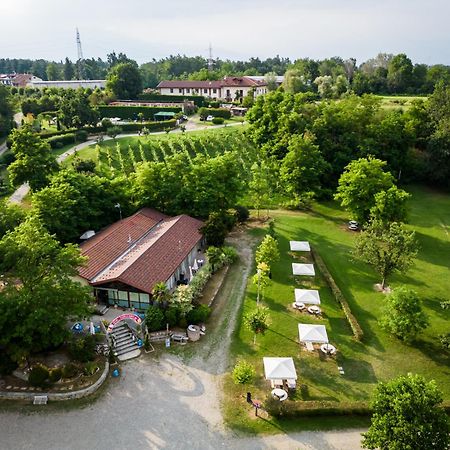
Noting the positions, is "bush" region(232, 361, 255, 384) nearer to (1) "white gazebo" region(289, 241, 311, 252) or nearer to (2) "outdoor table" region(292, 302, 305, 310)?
(2) "outdoor table" region(292, 302, 305, 310)

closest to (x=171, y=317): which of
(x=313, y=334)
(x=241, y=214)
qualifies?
(x=313, y=334)

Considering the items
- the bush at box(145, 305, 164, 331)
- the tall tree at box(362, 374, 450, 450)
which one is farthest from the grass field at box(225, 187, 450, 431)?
the tall tree at box(362, 374, 450, 450)

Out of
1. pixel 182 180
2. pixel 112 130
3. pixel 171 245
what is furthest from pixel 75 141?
pixel 171 245

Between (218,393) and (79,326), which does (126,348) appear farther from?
(218,393)

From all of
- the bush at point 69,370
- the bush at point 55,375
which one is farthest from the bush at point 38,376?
the bush at point 69,370

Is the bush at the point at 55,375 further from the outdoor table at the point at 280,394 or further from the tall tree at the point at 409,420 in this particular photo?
the tall tree at the point at 409,420

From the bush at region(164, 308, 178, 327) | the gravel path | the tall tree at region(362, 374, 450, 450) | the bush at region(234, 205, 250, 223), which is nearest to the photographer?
the tall tree at region(362, 374, 450, 450)

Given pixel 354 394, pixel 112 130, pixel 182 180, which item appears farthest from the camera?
pixel 112 130
